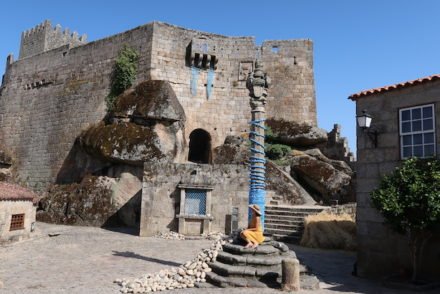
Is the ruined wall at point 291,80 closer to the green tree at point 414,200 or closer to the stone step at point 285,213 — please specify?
the stone step at point 285,213

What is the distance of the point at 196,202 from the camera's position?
1556 cm

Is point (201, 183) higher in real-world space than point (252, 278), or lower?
higher

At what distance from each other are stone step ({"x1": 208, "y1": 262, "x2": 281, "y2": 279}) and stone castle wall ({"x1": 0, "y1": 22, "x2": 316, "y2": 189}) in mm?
16907

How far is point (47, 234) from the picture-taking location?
15.4 m

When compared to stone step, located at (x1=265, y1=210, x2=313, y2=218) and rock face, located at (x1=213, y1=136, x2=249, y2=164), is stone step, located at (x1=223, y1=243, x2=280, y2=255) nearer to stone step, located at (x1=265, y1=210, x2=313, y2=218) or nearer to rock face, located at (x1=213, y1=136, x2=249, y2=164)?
stone step, located at (x1=265, y1=210, x2=313, y2=218)

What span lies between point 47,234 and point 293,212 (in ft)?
34.2

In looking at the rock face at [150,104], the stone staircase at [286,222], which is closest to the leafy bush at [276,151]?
the rock face at [150,104]


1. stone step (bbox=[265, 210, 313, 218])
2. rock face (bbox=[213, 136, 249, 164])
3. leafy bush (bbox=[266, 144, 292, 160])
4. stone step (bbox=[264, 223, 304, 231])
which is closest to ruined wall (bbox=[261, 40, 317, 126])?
leafy bush (bbox=[266, 144, 292, 160])

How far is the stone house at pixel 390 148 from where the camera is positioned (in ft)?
27.1

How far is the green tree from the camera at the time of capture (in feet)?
24.4

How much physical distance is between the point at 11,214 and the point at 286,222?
35.1 feet

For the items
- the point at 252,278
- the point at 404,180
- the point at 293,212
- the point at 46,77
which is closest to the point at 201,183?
the point at 293,212

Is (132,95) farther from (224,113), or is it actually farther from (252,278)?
(252,278)

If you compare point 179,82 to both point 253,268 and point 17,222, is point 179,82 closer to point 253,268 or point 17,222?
point 17,222
